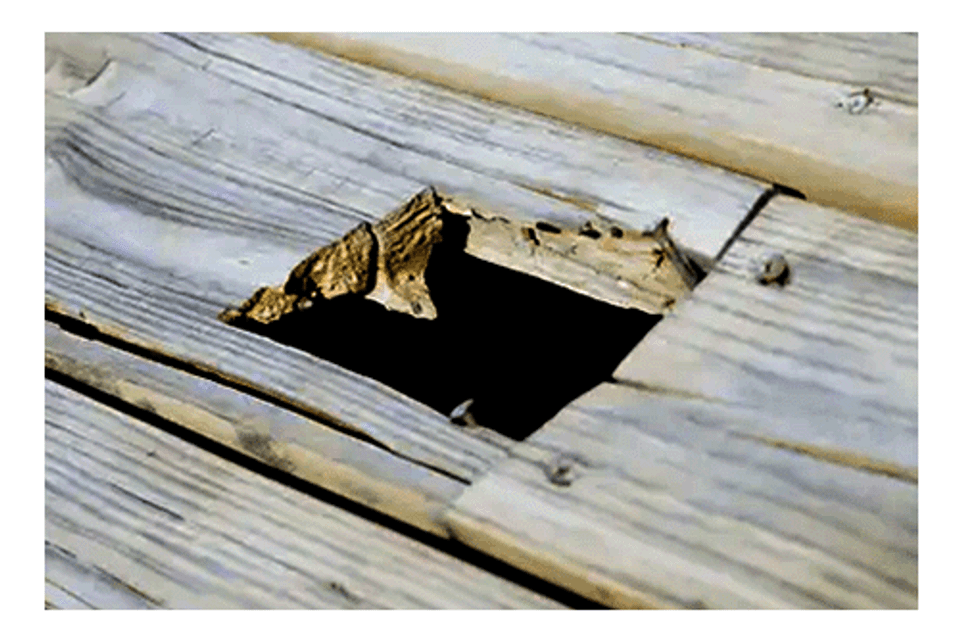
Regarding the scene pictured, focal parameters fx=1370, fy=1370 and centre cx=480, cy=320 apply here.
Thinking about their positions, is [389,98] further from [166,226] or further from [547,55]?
[166,226]

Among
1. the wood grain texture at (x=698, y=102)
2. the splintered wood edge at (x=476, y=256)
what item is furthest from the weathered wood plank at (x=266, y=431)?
the wood grain texture at (x=698, y=102)

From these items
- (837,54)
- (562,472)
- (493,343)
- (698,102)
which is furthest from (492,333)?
(562,472)

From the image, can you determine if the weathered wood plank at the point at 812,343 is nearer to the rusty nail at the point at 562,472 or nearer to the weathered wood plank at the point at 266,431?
the rusty nail at the point at 562,472

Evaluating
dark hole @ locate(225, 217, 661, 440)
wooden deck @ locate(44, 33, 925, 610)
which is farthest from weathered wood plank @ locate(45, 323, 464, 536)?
dark hole @ locate(225, 217, 661, 440)

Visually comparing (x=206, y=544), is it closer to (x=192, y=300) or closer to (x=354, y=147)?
(x=192, y=300)

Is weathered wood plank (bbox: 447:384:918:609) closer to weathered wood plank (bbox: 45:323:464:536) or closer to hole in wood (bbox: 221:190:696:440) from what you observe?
weathered wood plank (bbox: 45:323:464:536)

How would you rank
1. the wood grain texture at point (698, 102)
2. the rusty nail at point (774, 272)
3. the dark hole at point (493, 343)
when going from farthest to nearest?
the dark hole at point (493, 343) < the wood grain texture at point (698, 102) < the rusty nail at point (774, 272)

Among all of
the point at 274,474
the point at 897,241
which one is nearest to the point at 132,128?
the point at 274,474
